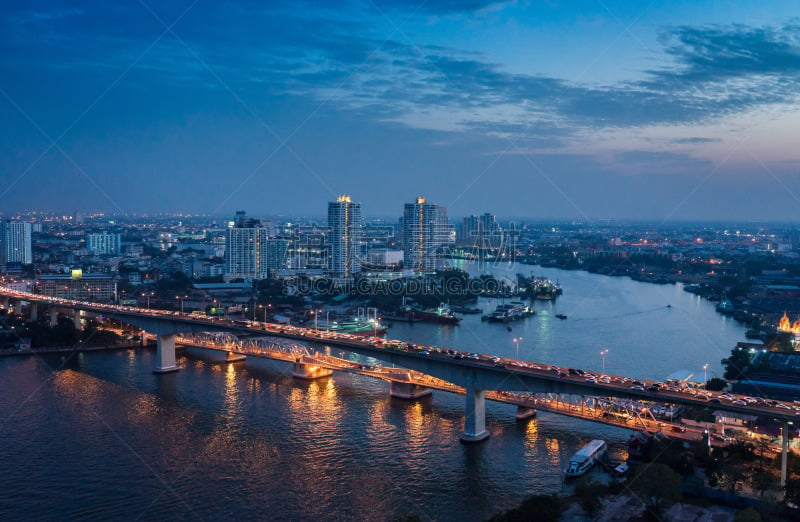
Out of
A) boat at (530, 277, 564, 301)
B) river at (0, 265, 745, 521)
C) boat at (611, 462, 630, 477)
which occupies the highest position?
boat at (530, 277, 564, 301)

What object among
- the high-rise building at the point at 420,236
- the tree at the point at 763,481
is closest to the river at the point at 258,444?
the tree at the point at 763,481

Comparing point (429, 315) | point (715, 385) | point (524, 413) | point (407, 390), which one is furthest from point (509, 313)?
point (524, 413)

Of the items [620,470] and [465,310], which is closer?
[620,470]

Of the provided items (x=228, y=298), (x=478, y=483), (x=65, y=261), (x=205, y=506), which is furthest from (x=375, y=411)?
(x=65, y=261)

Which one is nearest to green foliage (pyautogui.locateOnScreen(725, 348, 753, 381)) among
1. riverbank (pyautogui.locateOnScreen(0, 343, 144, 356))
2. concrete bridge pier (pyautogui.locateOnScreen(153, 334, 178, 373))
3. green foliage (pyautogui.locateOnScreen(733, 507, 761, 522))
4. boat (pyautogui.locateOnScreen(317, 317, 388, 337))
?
green foliage (pyautogui.locateOnScreen(733, 507, 761, 522))

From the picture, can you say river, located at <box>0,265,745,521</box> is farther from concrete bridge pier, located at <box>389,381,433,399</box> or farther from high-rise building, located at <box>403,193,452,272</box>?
high-rise building, located at <box>403,193,452,272</box>

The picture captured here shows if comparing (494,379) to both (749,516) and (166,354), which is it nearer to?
(749,516)
